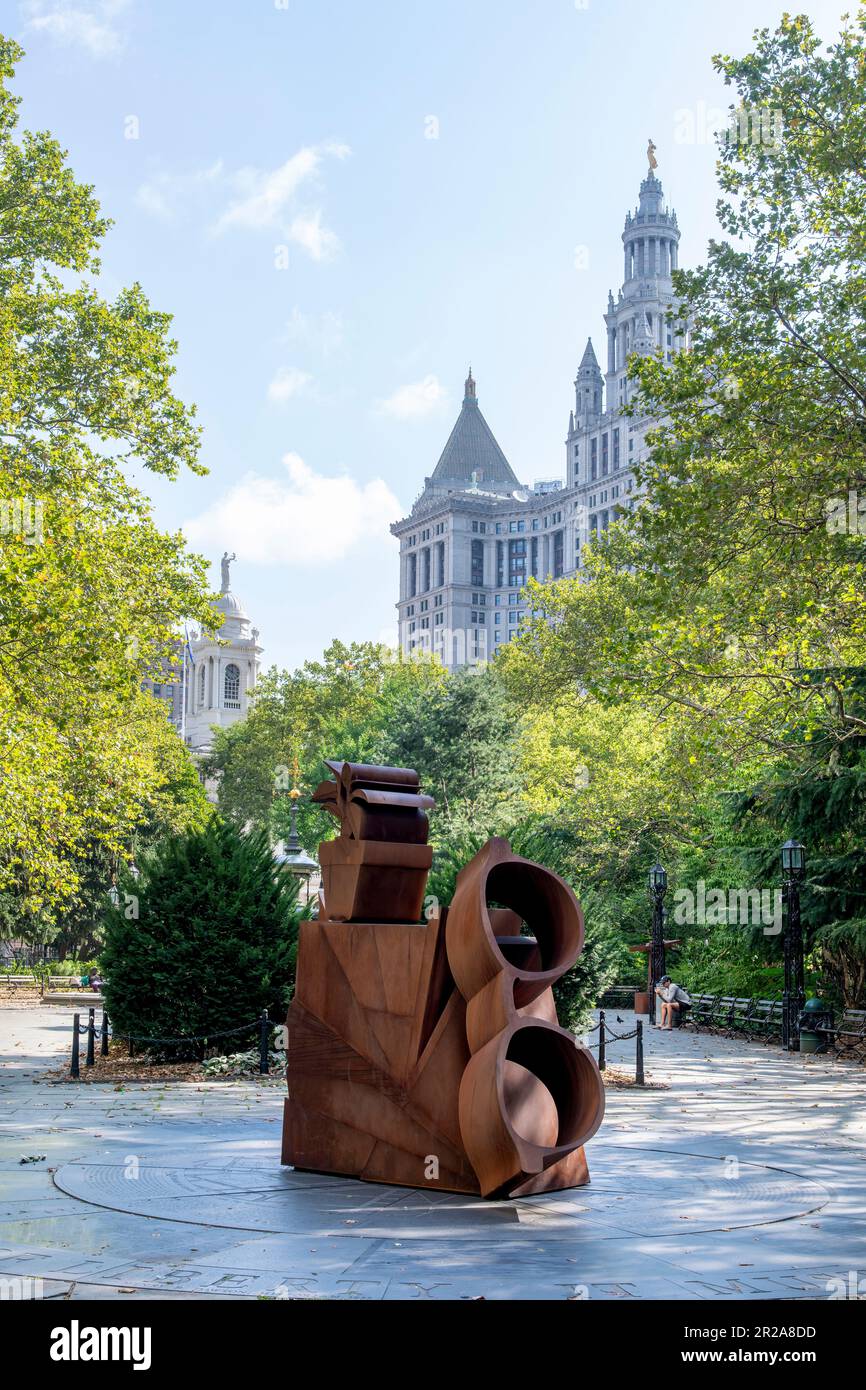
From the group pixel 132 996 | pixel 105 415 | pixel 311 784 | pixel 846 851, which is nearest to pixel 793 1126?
pixel 132 996

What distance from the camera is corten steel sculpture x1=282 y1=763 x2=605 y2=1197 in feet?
30.2

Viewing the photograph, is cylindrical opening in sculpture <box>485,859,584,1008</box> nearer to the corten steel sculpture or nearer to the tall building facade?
the corten steel sculpture

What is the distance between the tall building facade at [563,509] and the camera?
16612cm

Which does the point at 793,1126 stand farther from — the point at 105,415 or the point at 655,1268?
the point at 105,415

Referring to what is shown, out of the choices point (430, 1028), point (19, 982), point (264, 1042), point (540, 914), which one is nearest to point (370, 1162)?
point (430, 1028)

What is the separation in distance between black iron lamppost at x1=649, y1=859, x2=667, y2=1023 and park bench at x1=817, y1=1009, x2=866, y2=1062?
24.9 feet

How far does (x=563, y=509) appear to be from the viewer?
18175 centimetres

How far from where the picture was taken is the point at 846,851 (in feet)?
80.4

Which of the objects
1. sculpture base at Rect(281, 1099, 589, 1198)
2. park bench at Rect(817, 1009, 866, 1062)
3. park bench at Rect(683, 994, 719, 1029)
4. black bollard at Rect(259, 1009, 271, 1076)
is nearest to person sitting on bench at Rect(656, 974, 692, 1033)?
park bench at Rect(683, 994, 719, 1029)

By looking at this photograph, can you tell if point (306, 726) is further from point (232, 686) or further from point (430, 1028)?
point (430, 1028)

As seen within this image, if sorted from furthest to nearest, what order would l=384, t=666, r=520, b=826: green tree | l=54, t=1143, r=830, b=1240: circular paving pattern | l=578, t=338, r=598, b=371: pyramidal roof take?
1. l=578, t=338, r=598, b=371: pyramidal roof
2. l=384, t=666, r=520, b=826: green tree
3. l=54, t=1143, r=830, b=1240: circular paving pattern

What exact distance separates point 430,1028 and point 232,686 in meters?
124

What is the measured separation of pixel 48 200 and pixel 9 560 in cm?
955

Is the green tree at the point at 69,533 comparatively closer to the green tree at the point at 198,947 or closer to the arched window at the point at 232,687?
the green tree at the point at 198,947
